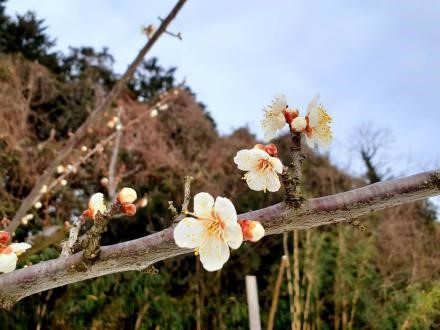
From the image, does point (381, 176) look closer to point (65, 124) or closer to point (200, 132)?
point (200, 132)

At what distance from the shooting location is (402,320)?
324 cm

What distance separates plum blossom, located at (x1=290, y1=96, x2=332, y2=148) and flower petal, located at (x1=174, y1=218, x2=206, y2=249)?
217mm

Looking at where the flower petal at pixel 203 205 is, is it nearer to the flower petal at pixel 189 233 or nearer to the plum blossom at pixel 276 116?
the flower petal at pixel 189 233

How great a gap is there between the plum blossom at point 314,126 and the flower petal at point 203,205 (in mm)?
179

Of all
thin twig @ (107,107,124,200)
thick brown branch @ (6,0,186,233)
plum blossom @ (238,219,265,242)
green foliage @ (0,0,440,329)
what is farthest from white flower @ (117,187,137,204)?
thin twig @ (107,107,124,200)

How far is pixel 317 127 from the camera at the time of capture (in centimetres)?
74

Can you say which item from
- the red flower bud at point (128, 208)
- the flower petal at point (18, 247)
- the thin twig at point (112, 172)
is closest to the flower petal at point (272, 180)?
the red flower bud at point (128, 208)

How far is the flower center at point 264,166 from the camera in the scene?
0.69 metres

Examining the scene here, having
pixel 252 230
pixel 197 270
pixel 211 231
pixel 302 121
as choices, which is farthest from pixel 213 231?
pixel 197 270

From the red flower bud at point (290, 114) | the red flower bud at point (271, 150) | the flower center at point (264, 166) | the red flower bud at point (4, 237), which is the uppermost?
the red flower bud at point (290, 114)

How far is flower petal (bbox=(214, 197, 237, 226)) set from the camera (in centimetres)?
56

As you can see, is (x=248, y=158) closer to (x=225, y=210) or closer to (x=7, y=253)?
(x=225, y=210)

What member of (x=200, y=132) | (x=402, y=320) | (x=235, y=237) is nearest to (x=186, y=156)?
(x=200, y=132)

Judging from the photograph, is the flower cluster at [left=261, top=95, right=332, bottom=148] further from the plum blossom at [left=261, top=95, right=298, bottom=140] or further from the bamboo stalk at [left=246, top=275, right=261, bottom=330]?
the bamboo stalk at [left=246, top=275, right=261, bottom=330]
